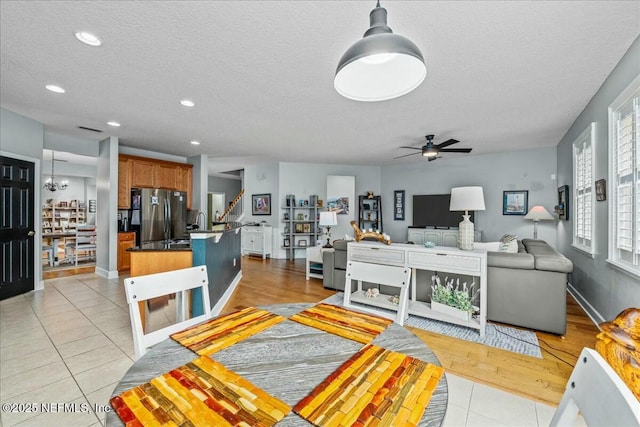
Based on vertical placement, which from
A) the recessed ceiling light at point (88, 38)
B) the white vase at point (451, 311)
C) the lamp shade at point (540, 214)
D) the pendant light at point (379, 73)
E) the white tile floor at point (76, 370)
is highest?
the recessed ceiling light at point (88, 38)

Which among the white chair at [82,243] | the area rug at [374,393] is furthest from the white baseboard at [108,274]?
the area rug at [374,393]

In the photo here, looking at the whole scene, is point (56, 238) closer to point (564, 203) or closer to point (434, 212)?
point (434, 212)

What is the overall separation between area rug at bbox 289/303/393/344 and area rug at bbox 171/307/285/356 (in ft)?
0.46

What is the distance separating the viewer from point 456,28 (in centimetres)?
197

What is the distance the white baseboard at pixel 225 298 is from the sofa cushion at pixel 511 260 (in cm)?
313

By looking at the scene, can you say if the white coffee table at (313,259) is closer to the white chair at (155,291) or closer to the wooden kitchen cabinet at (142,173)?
the white chair at (155,291)

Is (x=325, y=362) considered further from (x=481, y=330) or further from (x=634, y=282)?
(x=634, y=282)

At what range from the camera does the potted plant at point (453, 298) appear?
2.89 metres

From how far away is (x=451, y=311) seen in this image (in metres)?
2.95

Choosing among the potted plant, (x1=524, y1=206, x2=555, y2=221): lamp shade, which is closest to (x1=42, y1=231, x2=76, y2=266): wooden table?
the potted plant

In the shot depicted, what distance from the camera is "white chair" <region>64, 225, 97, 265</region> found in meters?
6.29

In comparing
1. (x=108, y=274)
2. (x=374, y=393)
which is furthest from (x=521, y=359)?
(x=108, y=274)

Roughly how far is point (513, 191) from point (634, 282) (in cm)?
450

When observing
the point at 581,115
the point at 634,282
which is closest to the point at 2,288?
the point at 634,282
